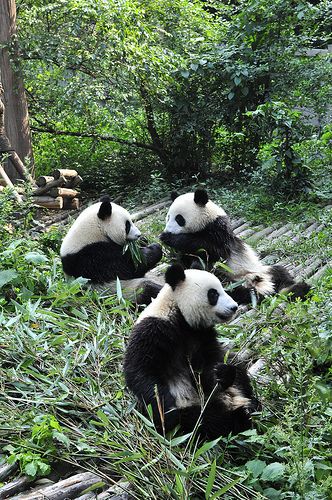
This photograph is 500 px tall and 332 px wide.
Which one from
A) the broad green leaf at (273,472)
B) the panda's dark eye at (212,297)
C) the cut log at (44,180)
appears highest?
the panda's dark eye at (212,297)

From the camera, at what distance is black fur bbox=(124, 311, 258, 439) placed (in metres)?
3.32

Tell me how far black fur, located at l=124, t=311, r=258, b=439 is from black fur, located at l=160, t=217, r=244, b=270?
1905 millimetres

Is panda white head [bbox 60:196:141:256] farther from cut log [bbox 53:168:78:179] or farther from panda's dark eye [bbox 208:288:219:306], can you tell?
cut log [bbox 53:168:78:179]

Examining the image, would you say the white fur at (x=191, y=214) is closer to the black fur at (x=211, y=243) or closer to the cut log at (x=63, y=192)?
the black fur at (x=211, y=243)

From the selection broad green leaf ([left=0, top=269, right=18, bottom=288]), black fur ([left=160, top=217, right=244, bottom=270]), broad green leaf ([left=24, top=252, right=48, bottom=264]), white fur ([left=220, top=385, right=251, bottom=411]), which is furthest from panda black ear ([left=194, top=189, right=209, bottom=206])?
white fur ([left=220, top=385, right=251, bottom=411])

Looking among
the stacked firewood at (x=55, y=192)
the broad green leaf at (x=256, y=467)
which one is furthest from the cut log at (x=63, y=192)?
the broad green leaf at (x=256, y=467)

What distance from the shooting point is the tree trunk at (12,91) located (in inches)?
321

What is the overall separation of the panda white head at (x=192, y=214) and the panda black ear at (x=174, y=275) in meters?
1.98

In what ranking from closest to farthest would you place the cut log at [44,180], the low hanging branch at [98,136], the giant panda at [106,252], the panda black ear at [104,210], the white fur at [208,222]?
the giant panda at [106,252] < the panda black ear at [104,210] < the white fur at [208,222] < the cut log at [44,180] < the low hanging branch at [98,136]

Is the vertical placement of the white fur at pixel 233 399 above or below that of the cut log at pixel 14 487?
above

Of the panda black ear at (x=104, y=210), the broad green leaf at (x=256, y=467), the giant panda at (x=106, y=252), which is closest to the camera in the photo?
the broad green leaf at (x=256, y=467)

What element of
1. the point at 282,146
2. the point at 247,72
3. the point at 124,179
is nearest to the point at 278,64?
the point at 247,72

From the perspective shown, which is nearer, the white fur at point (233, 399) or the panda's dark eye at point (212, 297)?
the white fur at point (233, 399)

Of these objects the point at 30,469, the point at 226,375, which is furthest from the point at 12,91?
the point at 30,469
